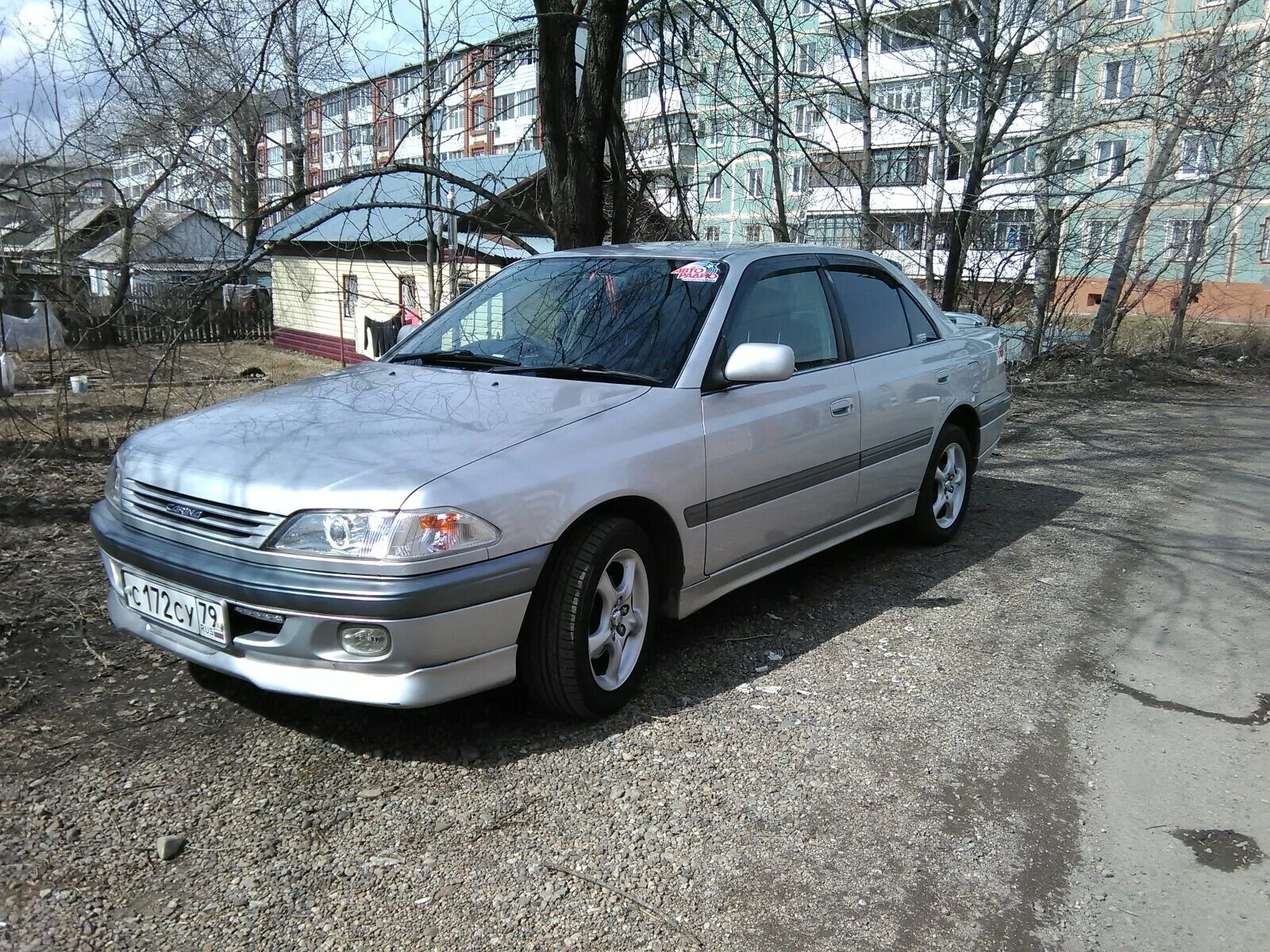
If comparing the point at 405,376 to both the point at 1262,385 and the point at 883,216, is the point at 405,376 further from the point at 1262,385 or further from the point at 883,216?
the point at 883,216

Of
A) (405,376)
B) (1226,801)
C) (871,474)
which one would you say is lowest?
(1226,801)

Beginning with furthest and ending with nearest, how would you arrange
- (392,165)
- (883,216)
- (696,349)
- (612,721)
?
(883,216) → (392,165) → (696,349) → (612,721)

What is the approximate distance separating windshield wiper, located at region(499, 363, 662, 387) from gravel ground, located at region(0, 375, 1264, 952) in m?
1.20

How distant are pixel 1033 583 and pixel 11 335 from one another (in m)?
27.5

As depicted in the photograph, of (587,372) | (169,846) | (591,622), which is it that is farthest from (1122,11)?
(169,846)

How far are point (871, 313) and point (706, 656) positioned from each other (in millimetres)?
2211

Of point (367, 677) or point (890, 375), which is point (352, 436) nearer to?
point (367, 677)

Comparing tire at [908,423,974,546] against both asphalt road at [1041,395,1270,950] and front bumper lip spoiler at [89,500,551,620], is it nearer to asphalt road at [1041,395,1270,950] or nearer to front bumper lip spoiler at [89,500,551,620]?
asphalt road at [1041,395,1270,950]

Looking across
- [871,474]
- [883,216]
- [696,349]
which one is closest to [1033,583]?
[871,474]

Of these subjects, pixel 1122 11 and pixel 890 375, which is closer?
pixel 890 375

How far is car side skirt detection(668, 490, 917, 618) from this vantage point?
4.06 metres

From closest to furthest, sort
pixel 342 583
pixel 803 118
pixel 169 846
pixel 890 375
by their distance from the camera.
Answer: pixel 169 846, pixel 342 583, pixel 890 375, pixel 803 118

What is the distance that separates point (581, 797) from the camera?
3.16 metres

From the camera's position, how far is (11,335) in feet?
84.4
